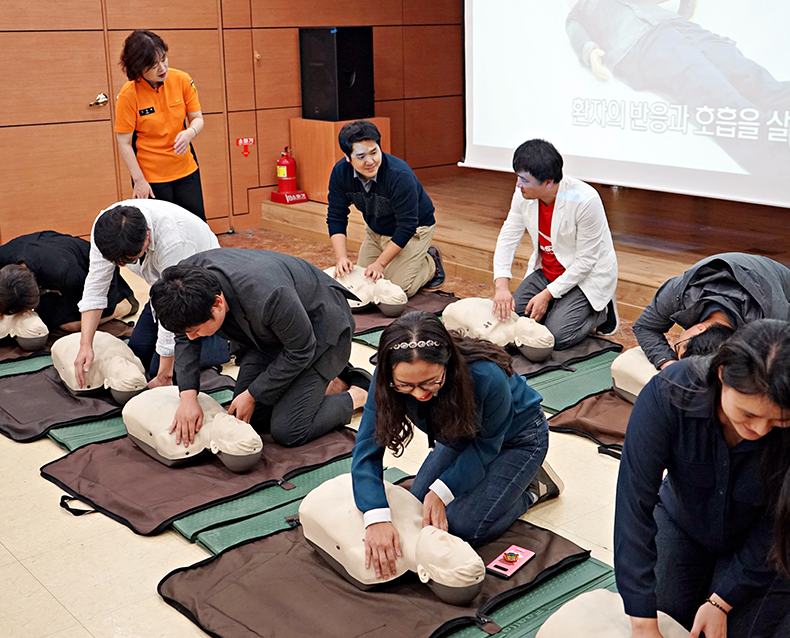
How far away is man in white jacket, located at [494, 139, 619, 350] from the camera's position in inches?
128

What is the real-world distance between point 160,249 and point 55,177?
2.72 m

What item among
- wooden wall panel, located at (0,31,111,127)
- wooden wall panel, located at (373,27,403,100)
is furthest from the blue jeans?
wooden wall panel, located at (373,27,403,100)

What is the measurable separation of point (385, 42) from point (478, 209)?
1651mm

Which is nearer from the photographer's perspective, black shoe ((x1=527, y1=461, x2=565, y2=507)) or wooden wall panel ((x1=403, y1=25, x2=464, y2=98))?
black shoe ((x1=527, y1=461, x2=565, y2=507))

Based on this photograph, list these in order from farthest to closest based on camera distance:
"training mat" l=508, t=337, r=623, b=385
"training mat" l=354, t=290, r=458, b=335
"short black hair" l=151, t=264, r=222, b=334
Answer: "training mat" l=354, t=290, r=458, b=335, "training mat" l=508, t=337, r=623, b=385, "short black hair" l=151, t=264, r=222, b=334

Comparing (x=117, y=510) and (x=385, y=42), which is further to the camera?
(x=385, y=42)

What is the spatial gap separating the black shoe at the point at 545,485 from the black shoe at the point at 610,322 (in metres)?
1.39

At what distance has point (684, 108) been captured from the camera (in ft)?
13.5

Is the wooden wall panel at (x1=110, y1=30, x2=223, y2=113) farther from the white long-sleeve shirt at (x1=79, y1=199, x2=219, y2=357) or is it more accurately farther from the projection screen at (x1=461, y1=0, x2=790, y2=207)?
the white long-sleeve shirt at (x1=79, y1=199, x2=219, y2=357)

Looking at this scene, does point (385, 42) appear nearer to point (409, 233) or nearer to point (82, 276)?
point (409, 233)

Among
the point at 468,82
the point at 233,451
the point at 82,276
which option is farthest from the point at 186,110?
the point at 233,451

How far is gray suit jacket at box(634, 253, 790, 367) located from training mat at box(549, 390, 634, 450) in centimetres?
43

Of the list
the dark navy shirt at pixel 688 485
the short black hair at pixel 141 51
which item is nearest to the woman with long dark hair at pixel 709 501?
the dark navy shirt at pixel 688 485

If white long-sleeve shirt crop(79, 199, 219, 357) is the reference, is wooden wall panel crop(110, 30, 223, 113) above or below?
above
